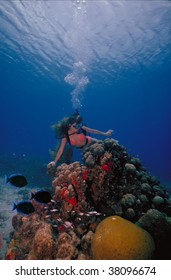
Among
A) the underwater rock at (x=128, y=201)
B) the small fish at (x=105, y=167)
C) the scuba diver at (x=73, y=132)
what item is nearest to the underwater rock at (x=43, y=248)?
the underwater rock at (x=128, y=201)

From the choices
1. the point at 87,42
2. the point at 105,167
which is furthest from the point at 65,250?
the point at 87,42

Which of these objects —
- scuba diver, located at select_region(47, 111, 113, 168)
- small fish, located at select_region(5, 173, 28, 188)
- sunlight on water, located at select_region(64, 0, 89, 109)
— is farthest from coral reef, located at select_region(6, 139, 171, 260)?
sunlight on water, located at select_region(64, 0, 89, 109)

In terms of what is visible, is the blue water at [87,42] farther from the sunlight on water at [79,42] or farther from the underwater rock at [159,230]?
the underwater rock at [159,230]

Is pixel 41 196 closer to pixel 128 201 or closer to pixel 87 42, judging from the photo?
pixel 128 201

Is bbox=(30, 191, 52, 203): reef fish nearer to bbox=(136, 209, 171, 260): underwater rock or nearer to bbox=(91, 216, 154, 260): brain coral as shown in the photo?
bbox=(91, 216, 154, 260): brain coral

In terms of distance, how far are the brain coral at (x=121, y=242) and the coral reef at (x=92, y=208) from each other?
1.28 ft

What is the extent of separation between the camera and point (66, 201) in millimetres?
5426

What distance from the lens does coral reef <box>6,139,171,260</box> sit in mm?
4250

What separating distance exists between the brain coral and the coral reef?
39cm

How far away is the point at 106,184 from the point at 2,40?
76.9 ft

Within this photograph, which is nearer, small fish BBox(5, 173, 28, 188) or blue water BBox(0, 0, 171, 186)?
small fish BBox(5, 173, 28, 188)

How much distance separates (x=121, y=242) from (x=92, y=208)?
69.9 inches

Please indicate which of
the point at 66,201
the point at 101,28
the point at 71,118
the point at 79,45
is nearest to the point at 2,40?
the point at 79,45
